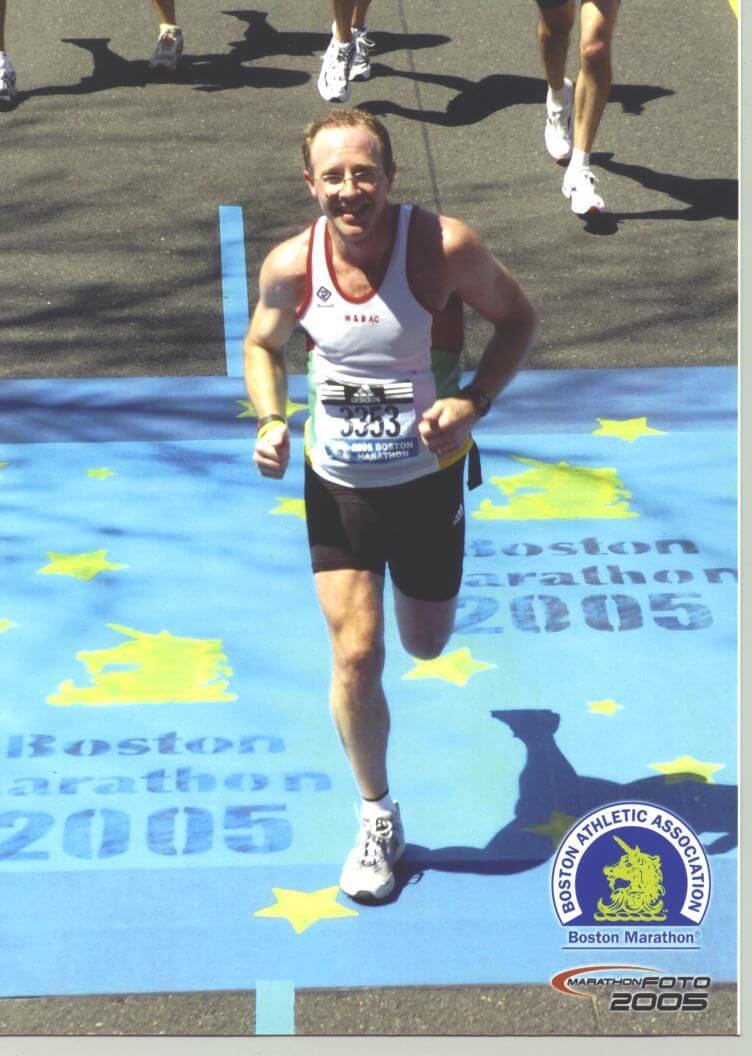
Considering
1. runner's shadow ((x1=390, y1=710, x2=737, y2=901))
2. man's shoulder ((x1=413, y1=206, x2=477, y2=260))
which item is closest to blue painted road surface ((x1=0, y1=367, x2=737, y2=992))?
runner's shadow ((x1=390, y1=710, x2=737, y2=901))

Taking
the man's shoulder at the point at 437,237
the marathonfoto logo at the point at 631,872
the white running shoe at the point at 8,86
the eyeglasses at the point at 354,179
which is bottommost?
the marathonfoto logo at the point at 631,872

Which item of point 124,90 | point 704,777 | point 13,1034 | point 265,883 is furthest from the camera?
point 124,90

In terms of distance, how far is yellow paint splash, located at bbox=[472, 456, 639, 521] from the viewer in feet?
17.0

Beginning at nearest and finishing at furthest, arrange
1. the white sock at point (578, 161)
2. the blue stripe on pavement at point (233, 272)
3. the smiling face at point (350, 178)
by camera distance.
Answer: the smiling face at point (350, 178), the white sock at point (578, 161), the blue stripe on pavement at point (233, 272)

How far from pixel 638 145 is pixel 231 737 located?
3289 mm

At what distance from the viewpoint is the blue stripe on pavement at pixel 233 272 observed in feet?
21.9

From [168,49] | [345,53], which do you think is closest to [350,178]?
[345,53]

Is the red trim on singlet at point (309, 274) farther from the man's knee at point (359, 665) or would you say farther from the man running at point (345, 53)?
the man running at point (345, 53)

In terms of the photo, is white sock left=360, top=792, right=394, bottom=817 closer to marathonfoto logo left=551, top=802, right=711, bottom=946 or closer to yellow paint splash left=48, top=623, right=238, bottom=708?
marathonfoto logo left=551, top=802, right=711, bottom=946

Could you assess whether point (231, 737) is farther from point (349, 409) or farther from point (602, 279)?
point (602, 279)

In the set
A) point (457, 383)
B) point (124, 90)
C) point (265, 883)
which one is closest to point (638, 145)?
point (124, 90)

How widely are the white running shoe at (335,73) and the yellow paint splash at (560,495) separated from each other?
1.49 m

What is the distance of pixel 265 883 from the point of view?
3807 millimetres

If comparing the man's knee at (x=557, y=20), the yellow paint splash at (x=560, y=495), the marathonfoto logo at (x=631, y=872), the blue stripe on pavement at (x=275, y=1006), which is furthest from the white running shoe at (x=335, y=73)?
the blue stripe on pavement at (x=275, y=1006)
